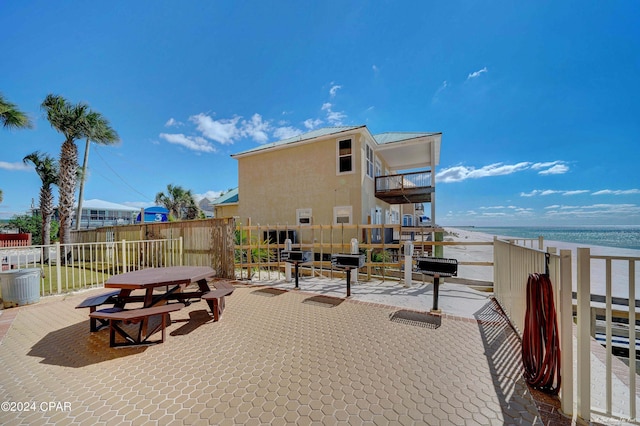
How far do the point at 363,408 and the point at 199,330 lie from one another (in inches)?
117

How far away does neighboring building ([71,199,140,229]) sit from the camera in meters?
25.3

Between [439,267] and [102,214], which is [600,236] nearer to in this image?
[439,267]

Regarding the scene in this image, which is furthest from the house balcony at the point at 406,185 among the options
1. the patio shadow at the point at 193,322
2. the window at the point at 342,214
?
the patio shadow at the point at 193,322

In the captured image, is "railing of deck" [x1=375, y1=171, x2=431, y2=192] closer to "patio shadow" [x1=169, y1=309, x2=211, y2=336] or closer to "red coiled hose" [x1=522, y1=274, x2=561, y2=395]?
"red coiled hose" [x1=522, y1=274, x2=561, y2=395]

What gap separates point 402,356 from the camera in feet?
9.77

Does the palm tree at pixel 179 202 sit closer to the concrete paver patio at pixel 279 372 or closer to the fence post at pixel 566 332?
the concrete paver patio at pixel 279 372

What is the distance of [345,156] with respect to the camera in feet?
39.7

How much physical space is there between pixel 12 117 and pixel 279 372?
1301 centimetres

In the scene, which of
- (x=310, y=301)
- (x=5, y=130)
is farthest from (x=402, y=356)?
(x=5, y=130)

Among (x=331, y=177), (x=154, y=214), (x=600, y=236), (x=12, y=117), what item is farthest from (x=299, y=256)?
(x=600, y=236)

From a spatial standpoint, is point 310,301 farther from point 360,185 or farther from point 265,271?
point 360,185

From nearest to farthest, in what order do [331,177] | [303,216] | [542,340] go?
[542,340], [331,177], [303,216]

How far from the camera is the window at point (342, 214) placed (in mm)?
11798

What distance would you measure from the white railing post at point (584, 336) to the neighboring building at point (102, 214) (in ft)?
109
